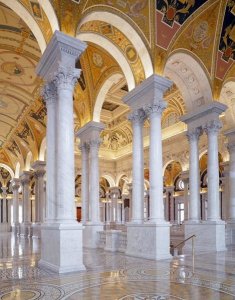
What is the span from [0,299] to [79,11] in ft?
25.0

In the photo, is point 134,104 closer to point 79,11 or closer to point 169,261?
point 79,11

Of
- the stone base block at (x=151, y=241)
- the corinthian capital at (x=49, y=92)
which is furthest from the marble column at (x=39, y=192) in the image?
the corinthian capital at (x=49, y=92)

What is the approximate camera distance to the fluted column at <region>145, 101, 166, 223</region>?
1075 cm

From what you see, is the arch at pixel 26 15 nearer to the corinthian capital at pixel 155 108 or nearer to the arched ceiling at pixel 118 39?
the arched ceiling at pixel 118 39

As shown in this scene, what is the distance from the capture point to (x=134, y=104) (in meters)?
12.1

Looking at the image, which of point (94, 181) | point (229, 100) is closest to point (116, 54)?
point (94, 181)

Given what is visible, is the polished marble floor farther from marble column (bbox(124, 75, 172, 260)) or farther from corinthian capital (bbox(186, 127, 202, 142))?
corinthian capital (bbox(186, 127, 202, 142))

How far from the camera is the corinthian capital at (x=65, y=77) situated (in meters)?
8.71

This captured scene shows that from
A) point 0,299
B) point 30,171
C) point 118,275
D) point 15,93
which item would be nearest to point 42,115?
point 15,93

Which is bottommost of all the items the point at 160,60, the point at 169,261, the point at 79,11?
the point at 169,261

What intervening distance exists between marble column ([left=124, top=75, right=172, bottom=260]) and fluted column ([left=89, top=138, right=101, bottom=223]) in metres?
3.18

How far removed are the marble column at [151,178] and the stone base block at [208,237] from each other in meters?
2.92

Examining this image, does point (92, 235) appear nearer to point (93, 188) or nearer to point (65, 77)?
point (93, 188)

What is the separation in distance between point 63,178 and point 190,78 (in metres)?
8.09
